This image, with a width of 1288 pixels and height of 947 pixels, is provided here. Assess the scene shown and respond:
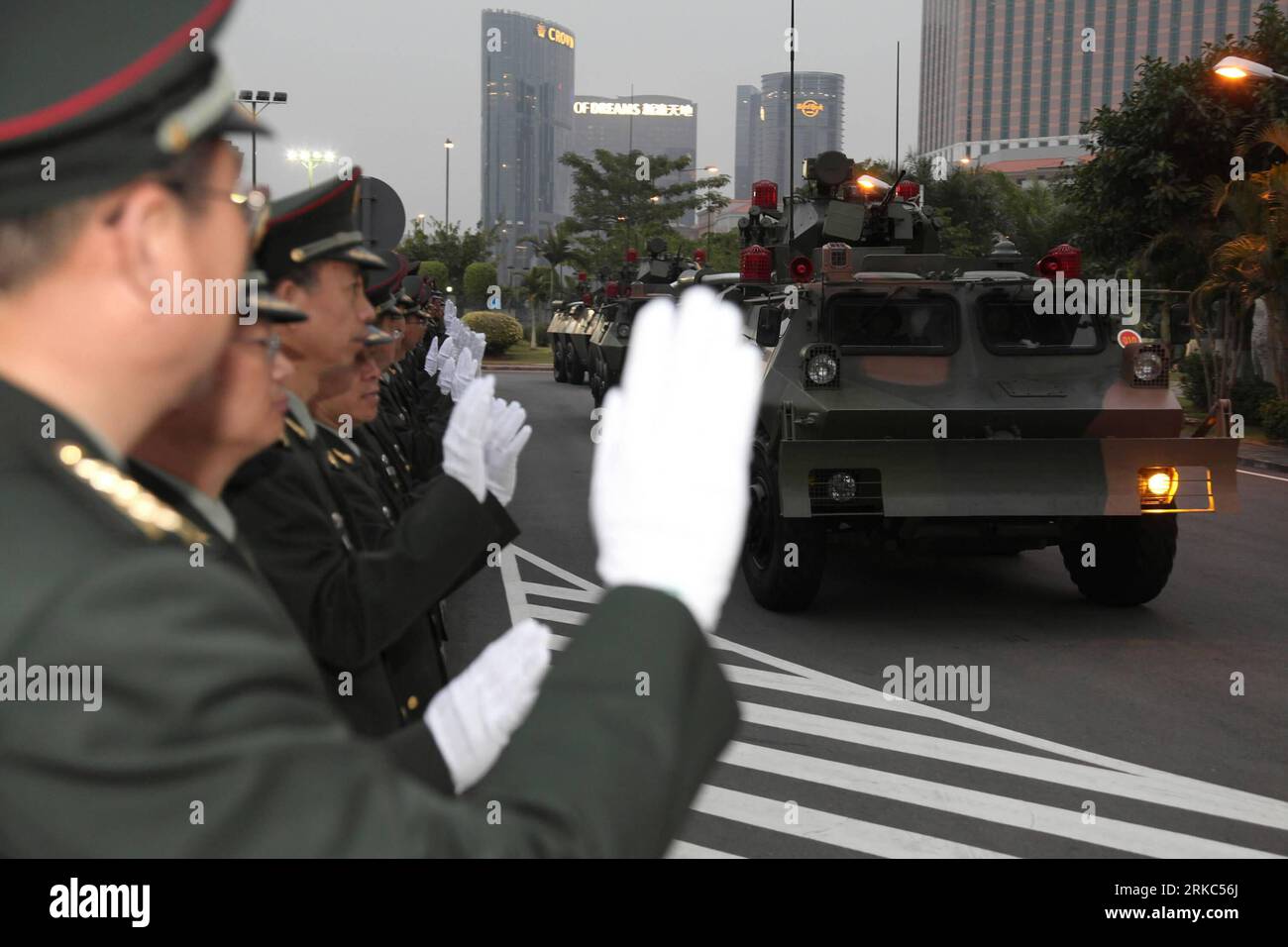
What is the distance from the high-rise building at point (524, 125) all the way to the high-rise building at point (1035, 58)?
35078 millimetres

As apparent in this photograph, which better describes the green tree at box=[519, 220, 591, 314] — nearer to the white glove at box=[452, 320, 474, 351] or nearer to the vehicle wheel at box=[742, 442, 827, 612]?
the white glove at box=[452, 320, 474, 351]

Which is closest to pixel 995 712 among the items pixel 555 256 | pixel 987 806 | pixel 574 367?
pixel 987 806

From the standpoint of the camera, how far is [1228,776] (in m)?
5.50

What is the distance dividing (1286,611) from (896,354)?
297 centimetres

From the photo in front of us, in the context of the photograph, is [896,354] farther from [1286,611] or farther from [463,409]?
[463,409]

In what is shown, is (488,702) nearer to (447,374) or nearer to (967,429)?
(967,429)

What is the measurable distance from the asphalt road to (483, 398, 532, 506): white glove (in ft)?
6.77

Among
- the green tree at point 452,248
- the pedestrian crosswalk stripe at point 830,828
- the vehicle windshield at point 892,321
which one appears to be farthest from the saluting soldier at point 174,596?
the green tree at point 452,248

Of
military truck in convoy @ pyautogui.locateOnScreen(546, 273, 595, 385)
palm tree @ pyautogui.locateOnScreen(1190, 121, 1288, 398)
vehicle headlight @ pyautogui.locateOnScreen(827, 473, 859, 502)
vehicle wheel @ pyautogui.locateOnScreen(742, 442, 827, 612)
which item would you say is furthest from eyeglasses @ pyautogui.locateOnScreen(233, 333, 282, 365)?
military truck in convoy @ pyautogui.locateOnScreen(546, 273, 595, 385)

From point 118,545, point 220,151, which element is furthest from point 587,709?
point 220,151

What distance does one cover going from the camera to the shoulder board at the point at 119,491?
1.02m

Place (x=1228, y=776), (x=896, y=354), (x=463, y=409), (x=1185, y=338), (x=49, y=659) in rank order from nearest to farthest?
1. (x=49, y=659)
2. (x=463, y=409)
3. (x=1228, y=776)
4. (x=896, y=354)
5. (x=1185, y=338)

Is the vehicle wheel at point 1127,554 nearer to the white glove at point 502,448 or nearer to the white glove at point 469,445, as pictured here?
the white glove at point 502,448

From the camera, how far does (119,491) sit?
1.04 meters
